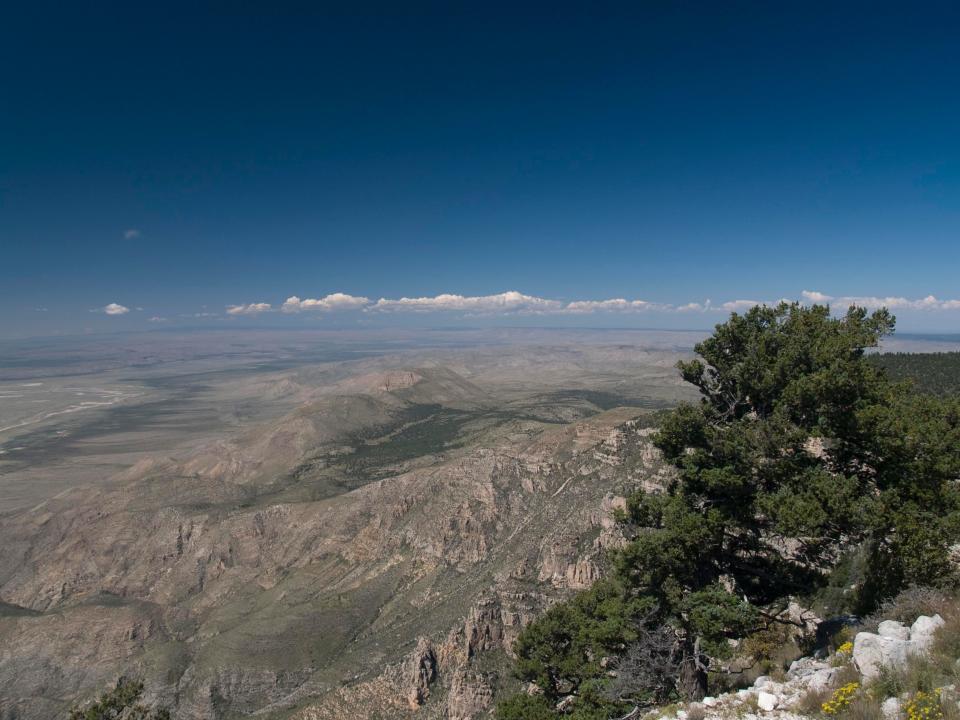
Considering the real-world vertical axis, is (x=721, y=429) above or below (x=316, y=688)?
above

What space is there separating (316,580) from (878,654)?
10252 centimetres

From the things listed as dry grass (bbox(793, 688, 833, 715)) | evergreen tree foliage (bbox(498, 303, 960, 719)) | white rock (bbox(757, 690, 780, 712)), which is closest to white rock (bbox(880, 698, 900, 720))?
dry grass (bbox(793, 688, 833, 715))

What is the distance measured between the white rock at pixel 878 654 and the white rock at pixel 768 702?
1958mm

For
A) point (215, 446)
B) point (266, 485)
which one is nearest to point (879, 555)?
point (266, 485)

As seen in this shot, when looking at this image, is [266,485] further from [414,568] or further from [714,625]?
[714,625]

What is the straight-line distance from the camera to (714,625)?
18.5 meters

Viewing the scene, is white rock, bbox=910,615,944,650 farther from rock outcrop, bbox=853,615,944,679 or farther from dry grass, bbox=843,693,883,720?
dry grass, bbox=843,693,883,720

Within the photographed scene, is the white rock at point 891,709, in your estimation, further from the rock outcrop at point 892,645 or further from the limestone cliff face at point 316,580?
the limestone cliff face at point 316,580

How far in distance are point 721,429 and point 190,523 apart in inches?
5179

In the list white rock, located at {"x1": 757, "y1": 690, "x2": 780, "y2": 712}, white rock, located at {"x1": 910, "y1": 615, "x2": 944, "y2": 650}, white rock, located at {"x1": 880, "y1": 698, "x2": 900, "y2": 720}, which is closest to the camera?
white rock, located at {"x1": 880, "y1": 698, "x2": 900, "y2": 720}

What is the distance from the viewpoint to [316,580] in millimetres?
97750

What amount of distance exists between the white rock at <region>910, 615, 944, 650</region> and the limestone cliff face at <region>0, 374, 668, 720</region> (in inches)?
2112

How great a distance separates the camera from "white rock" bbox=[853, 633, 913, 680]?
427 inches

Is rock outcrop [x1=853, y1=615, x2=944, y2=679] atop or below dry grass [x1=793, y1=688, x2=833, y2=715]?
atop
